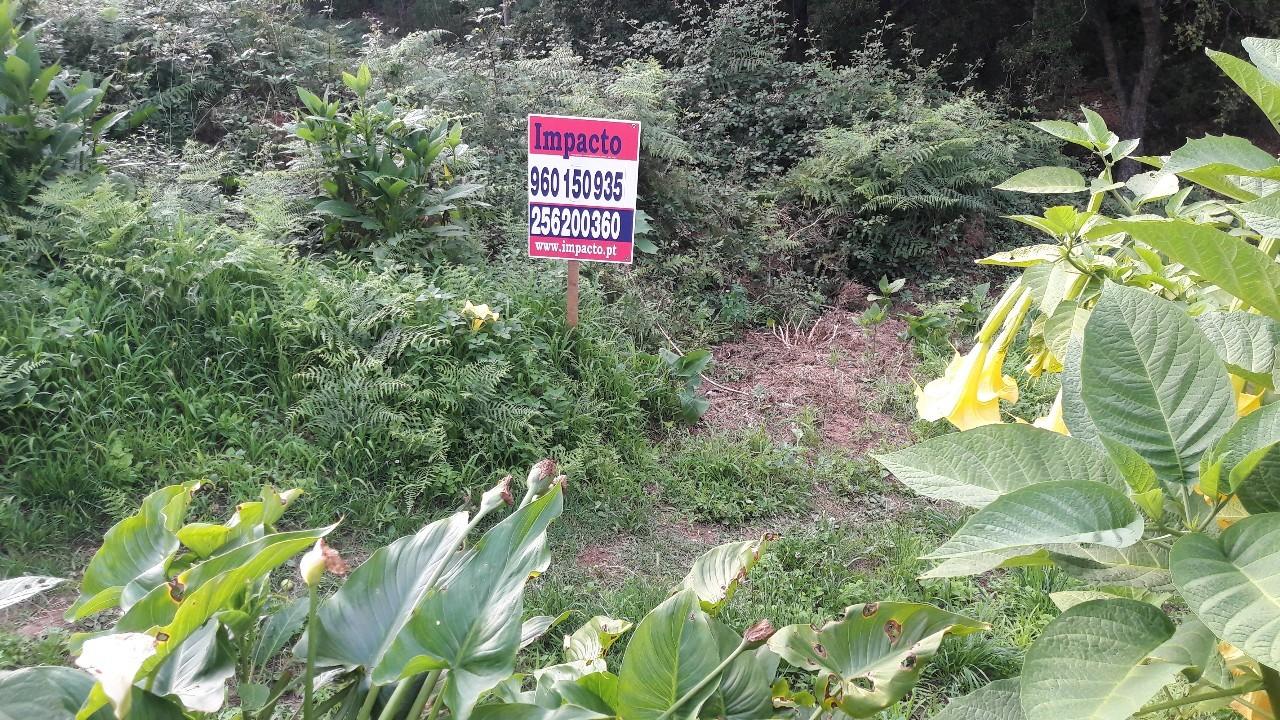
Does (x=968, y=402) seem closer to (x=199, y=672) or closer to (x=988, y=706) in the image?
(x=988, y=706)

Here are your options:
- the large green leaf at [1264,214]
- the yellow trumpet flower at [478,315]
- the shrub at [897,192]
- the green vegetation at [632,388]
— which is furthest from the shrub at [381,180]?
the large green leaf at [1264,214]

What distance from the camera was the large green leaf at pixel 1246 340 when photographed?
2.44 ft

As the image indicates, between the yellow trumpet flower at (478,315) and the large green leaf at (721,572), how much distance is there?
208cm

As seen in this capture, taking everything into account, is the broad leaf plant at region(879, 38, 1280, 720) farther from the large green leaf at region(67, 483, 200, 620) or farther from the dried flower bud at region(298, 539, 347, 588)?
the large green leaf at region(67, 483, 200, 620)

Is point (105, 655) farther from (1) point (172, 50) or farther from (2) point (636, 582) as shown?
(1) point (172, 50)

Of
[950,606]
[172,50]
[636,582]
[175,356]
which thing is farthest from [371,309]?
[172,50]

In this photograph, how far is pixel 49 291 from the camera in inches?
119

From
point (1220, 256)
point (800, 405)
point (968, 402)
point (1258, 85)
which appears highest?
point (1258, 85)

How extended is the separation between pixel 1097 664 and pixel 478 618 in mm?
638

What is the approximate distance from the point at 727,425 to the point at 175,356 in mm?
2210

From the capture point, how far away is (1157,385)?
66 cm

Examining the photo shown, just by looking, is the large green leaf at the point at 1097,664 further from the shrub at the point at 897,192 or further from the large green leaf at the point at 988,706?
the shrub at the point at 897,192

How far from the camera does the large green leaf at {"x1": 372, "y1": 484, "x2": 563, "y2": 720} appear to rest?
2.92 feet

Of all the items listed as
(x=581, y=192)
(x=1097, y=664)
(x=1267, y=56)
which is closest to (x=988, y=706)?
(x=1097, y=664)
